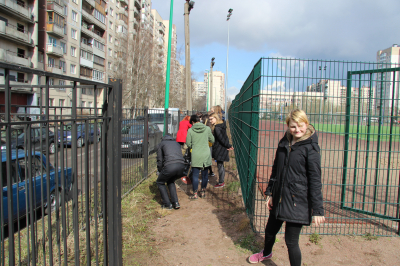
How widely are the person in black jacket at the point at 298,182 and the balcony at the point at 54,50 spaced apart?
125 feet

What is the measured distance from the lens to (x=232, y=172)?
8.48 metres

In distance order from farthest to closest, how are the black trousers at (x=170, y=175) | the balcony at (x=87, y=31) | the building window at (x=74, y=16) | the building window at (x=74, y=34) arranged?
the balcony at (x=87, y=31)
the building window at (x=74, y=34)
the building window at (x=74, y=16)
the black trousers at (x=170, y=175)

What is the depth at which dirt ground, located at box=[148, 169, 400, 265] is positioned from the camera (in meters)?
3.45

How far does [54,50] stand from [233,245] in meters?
37.8

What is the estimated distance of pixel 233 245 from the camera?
3830 millimetres

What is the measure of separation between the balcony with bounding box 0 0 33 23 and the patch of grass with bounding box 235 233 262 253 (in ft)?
110

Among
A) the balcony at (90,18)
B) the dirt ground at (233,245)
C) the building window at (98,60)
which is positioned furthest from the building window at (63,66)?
the dirt ground at (233,245)

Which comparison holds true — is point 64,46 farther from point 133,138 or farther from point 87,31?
point 133,138

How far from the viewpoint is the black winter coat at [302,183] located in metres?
2.67

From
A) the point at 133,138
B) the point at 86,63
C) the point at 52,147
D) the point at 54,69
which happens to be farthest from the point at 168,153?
the point at 86,63

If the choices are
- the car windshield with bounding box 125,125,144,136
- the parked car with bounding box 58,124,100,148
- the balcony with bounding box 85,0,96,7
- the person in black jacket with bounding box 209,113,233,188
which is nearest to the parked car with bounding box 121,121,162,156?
the car windshield with bounding box 125,125,144,136

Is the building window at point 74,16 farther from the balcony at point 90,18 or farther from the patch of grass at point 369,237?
the patch of grass at point 369,237

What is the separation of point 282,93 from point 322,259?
2.02 meters

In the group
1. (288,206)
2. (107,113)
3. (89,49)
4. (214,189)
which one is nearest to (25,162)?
(107,113)
